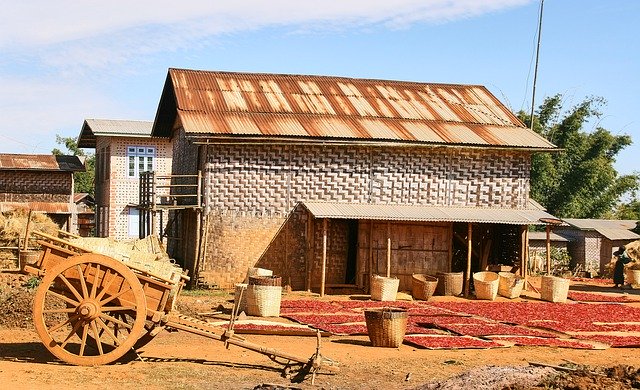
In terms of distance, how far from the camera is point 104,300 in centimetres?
1042

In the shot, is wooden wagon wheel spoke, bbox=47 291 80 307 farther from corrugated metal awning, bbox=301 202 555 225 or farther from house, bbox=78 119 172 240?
house, bbox=78 119 172 240

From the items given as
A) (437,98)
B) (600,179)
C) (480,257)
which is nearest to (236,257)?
(480,257)

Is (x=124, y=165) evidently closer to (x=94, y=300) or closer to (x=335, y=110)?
(x=335, y=110)

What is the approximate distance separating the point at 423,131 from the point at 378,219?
4.09 m

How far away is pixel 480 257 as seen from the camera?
25.2 meters

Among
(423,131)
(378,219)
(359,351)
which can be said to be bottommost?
(359,351)

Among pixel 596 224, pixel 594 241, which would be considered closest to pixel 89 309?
pixel 594 241

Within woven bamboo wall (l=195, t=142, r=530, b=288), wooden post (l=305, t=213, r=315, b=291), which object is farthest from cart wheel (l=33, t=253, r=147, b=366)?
wooden post (l=305, t=213, r=315, b=291)

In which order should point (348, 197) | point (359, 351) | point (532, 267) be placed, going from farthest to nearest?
1. point (532, 267)
2. point (348, 197)
3. point (359, 351)

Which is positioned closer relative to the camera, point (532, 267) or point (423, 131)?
point (423, 131)

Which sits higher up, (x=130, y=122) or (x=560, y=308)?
(x=130, y=122)

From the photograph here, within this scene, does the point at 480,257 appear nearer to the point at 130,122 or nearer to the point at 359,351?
the point at 359,351

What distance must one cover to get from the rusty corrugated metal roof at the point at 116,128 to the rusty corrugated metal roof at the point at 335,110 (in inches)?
250

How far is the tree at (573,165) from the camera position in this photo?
4588 centimetres
